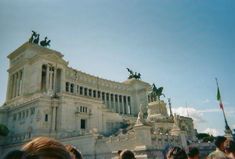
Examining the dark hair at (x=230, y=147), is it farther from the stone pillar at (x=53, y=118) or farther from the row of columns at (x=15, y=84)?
the row of columns at (x=15, y=84)

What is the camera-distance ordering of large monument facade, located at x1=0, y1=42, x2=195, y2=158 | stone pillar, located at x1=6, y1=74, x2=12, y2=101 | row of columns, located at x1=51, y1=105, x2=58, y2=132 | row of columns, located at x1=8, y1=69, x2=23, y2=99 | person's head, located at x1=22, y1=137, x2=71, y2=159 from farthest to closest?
stone pillar, located at x1=6, y1=74, x2=12, y2=101 < row of columns, located at x1=8, y1=69, x2=23, y2=99 < row of columns, located at x1=51, y1=105, x2=58, y2=132 < large monument facade, located at x1=0, y1=42, x2=195, y2=158 < person's head, located at x1=22, y1=137, x2=71, y2=159

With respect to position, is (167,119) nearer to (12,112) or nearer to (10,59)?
(12,112)

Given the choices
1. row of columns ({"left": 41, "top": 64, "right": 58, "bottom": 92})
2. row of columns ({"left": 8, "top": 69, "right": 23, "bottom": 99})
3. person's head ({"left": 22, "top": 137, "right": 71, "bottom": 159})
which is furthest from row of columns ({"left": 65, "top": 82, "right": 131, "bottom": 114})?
person's head ({"left": 22, "top": 137, "right": 71, "bottom": 159})

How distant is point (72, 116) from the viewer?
44750 mm

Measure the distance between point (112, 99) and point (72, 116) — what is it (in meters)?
36.2

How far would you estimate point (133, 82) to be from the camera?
285 feet

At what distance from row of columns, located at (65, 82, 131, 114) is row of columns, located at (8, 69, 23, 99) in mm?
13523

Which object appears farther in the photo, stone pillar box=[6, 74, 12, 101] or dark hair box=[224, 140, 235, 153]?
stone pillar box=[6, 74, 12, 101]

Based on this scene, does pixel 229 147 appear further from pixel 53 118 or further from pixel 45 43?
pixel 45 43

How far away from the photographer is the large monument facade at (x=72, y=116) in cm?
2695

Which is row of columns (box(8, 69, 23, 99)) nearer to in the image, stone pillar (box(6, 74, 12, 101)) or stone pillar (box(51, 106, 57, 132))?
stone pillar (box(6, 74, 12, 101))

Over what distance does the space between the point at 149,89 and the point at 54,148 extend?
280ft

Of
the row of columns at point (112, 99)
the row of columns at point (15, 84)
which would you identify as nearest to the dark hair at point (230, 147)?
the row of columns at point (15, 84)

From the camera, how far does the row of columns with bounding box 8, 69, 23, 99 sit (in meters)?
62.7
